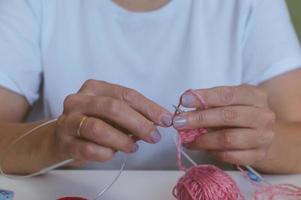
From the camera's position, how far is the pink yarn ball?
62 centimetres

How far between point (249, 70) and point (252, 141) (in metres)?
0.31

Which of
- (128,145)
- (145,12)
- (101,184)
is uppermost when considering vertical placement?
(145,12)

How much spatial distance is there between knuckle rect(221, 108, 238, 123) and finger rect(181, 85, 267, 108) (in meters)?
0.01

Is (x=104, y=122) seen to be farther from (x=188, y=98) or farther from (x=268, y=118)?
(x=268, y=118)

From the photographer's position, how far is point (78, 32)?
934mm

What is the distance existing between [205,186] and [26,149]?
0.96 ft

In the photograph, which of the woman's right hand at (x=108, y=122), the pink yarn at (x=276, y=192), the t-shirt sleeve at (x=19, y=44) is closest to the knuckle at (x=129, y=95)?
the woman's right hand at (x=108, y=122)

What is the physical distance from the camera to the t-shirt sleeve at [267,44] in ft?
3.00

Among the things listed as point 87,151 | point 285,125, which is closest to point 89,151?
point 87,151

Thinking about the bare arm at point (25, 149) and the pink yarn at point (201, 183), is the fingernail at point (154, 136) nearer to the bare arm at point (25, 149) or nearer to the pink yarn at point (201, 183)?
the pink yarn at point (201, 183)

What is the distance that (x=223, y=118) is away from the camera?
0.62 m

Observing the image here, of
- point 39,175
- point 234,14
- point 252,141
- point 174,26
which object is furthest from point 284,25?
point 39,175

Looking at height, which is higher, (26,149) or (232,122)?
(232,122)

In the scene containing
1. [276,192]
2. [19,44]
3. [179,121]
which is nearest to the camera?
[179,121]
